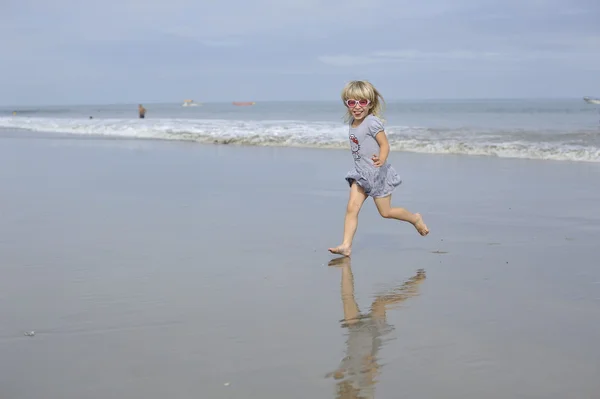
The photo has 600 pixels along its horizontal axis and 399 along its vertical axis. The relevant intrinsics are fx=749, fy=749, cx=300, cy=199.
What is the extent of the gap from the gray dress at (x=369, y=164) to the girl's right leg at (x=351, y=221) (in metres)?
0.06

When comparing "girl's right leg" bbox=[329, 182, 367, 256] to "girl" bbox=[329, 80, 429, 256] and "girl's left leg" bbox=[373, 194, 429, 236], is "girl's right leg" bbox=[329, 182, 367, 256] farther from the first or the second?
"girl's left leg" bbox=[373, 194, 429, 236]

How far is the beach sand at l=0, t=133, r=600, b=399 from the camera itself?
339cm

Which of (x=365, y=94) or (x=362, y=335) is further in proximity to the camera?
(x=365, y=94)

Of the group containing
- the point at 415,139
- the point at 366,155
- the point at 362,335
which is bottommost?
the point at 362,335

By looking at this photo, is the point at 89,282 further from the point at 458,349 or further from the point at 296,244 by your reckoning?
the point at 458,349

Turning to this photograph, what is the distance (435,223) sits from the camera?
7.53 metres

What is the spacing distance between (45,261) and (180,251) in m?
1.04

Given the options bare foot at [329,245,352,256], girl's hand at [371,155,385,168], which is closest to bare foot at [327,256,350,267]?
bare foot at [329,245,352,256]

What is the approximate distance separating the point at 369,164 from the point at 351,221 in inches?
19.4

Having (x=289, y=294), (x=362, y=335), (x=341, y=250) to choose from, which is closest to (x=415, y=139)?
(x=341, y=250)

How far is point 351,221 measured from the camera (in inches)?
242

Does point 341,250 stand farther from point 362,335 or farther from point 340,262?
point 362,335

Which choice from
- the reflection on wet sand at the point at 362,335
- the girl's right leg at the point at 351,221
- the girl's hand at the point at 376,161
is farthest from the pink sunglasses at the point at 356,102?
the reflection on wet sand at the point at 362,335

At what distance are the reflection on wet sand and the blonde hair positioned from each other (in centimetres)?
139
